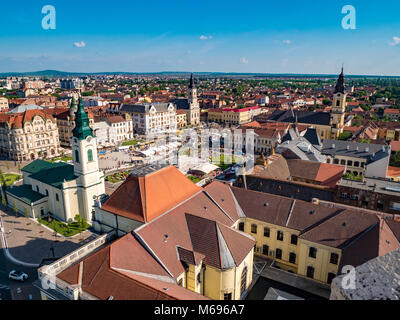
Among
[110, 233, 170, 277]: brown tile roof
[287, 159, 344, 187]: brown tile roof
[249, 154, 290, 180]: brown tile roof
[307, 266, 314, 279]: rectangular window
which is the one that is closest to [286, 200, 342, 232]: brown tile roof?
[307, 266, 314, 279]: rectangular window

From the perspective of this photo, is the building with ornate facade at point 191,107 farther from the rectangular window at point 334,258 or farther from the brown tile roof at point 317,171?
the rectangular window at point 334,258

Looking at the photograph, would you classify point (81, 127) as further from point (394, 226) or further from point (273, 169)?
point (394, 226)

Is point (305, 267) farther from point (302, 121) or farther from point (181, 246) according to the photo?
point (302, 121)

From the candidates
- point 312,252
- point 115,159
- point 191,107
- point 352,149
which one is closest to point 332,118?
point 352,149

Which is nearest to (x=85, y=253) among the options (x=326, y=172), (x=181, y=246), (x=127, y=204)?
(x=127, y=204)

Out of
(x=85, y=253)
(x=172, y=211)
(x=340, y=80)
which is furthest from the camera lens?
(x=340, y=80)

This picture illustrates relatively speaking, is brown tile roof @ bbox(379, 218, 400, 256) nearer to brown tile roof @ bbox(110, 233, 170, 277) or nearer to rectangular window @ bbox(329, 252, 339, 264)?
rectangular window @ bbox(329, 252, 339, 264)
